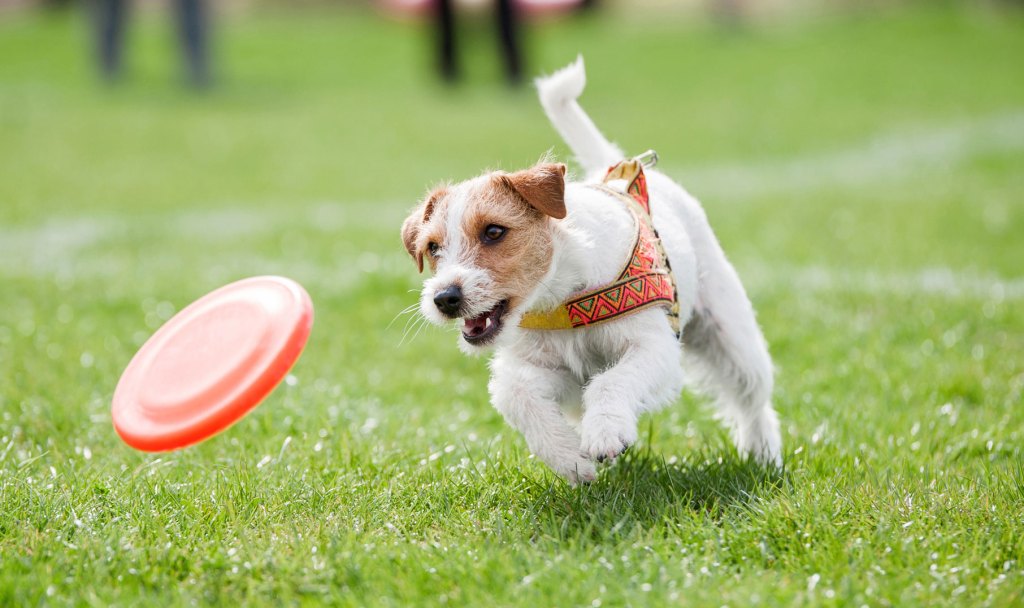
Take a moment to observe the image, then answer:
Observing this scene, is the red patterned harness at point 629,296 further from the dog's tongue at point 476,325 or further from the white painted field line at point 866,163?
the white painted field line at point 866,163

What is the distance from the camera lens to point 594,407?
12.0 feet

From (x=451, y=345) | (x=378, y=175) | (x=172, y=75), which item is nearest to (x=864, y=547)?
(x=451, y=345)

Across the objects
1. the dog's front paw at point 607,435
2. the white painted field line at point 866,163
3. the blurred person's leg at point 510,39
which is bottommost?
the blurred person's leg at point 510,39

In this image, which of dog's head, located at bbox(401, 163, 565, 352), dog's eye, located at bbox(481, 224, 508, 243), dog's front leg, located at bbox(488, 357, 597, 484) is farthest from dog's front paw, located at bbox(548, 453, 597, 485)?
dog's eye, located at bbox(481, 224, 508, 243)

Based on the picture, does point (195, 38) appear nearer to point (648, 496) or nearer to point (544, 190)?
point (544, 190)

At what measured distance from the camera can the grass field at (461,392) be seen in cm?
339

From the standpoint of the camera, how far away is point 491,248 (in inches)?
151

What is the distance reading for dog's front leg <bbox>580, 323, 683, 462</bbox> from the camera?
3.54 m

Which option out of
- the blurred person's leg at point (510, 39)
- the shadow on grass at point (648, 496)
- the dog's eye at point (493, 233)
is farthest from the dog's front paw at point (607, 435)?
the blurred person's leg at point (510, 39)

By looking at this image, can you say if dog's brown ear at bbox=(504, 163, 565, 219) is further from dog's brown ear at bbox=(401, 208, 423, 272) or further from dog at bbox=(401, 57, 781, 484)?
dog's brown ear at bbox=(401, 208, 423, 272)

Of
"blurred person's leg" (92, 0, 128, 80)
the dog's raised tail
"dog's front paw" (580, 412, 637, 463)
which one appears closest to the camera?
"dog's front paw" (580, 412, 637, 463)

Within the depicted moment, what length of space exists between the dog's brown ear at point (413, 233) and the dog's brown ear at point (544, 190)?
492mm

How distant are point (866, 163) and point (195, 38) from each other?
1275cm

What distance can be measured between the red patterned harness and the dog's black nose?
1.30 ft
